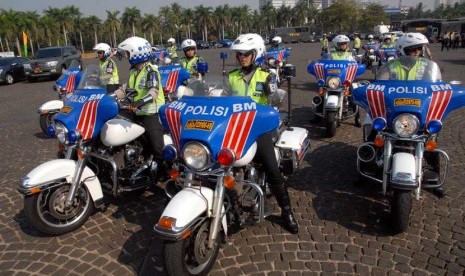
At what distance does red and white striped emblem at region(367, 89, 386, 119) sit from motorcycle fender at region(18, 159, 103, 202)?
319 cm

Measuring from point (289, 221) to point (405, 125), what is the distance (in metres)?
1.56

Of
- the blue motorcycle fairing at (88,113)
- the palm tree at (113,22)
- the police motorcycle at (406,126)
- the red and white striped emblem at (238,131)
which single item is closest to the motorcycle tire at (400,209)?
the police motorcycle at (406,126)

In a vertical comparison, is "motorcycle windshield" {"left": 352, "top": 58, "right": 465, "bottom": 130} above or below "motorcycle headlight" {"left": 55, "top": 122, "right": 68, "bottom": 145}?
above

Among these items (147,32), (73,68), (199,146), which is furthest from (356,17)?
(199,146)

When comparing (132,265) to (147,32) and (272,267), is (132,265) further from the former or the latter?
(147,32)

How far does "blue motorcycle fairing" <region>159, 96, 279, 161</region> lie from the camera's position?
3133 millimetres

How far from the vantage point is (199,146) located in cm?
309

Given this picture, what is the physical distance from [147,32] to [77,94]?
8470 centimetres

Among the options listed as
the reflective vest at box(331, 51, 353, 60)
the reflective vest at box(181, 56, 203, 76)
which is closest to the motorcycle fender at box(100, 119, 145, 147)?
the reflective vest at box(181, 56, 203, 76)

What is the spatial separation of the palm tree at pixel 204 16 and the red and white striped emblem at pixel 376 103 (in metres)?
91.5

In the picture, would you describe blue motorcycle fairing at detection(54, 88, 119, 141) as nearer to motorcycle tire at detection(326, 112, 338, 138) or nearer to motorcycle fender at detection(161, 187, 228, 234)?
motorcycle fender at detection(161, 187, 228, 234)

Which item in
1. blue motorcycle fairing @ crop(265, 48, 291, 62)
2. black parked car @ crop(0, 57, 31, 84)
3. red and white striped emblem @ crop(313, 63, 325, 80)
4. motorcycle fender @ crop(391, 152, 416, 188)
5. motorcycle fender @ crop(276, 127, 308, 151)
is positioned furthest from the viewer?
black parked car @ crop(0, 57, 31, 84)

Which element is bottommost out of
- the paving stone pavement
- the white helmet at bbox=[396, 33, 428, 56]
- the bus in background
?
the paving stone pavement

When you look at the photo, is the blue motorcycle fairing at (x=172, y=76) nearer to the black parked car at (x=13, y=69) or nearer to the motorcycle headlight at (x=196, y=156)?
the motorcycle headlight at (x=196, y=156)
